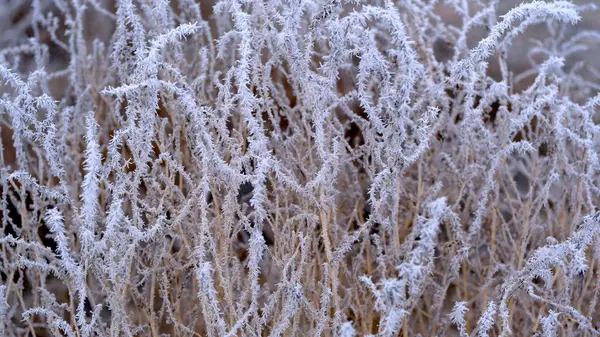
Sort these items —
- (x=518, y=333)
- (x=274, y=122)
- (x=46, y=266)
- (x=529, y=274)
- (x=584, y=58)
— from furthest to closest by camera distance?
(x=584, y=58)
(x=518, y=333)
(x=274, y=122)
(x=46, y=266)
(x=529, y=274)

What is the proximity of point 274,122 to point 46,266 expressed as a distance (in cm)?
55

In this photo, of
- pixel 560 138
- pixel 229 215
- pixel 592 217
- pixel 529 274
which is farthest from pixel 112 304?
pixel 560 138

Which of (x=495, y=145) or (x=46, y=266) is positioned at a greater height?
(x=495, y=145)

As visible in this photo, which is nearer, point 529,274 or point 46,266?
point 529,274

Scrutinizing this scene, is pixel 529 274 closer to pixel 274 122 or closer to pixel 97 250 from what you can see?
pixel 274 122

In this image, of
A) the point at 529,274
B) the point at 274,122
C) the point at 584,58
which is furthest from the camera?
the point at 584,58

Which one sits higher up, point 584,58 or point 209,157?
point 584,58

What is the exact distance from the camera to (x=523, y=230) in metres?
1.62

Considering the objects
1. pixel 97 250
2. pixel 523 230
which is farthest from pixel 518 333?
pixel 97 250

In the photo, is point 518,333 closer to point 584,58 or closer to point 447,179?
point 447,179

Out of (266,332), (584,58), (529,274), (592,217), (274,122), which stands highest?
(584,58)

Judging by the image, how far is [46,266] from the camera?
138cm

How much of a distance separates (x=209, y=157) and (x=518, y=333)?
1.04m

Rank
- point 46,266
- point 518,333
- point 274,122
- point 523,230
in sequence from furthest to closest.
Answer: point 518,333 < point 523,230 < point 274,122 < point 46,266
